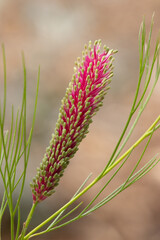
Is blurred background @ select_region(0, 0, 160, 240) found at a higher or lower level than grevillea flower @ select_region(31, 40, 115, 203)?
lower

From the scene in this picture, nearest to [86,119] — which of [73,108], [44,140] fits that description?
[73,108]

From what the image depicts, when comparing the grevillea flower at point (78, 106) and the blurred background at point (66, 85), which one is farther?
the blurred background at point (66, 85)

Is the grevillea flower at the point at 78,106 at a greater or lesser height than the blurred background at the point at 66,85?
greater

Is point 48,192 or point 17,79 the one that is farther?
point 17,79

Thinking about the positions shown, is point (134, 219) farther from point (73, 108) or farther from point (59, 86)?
point (73, 108)
